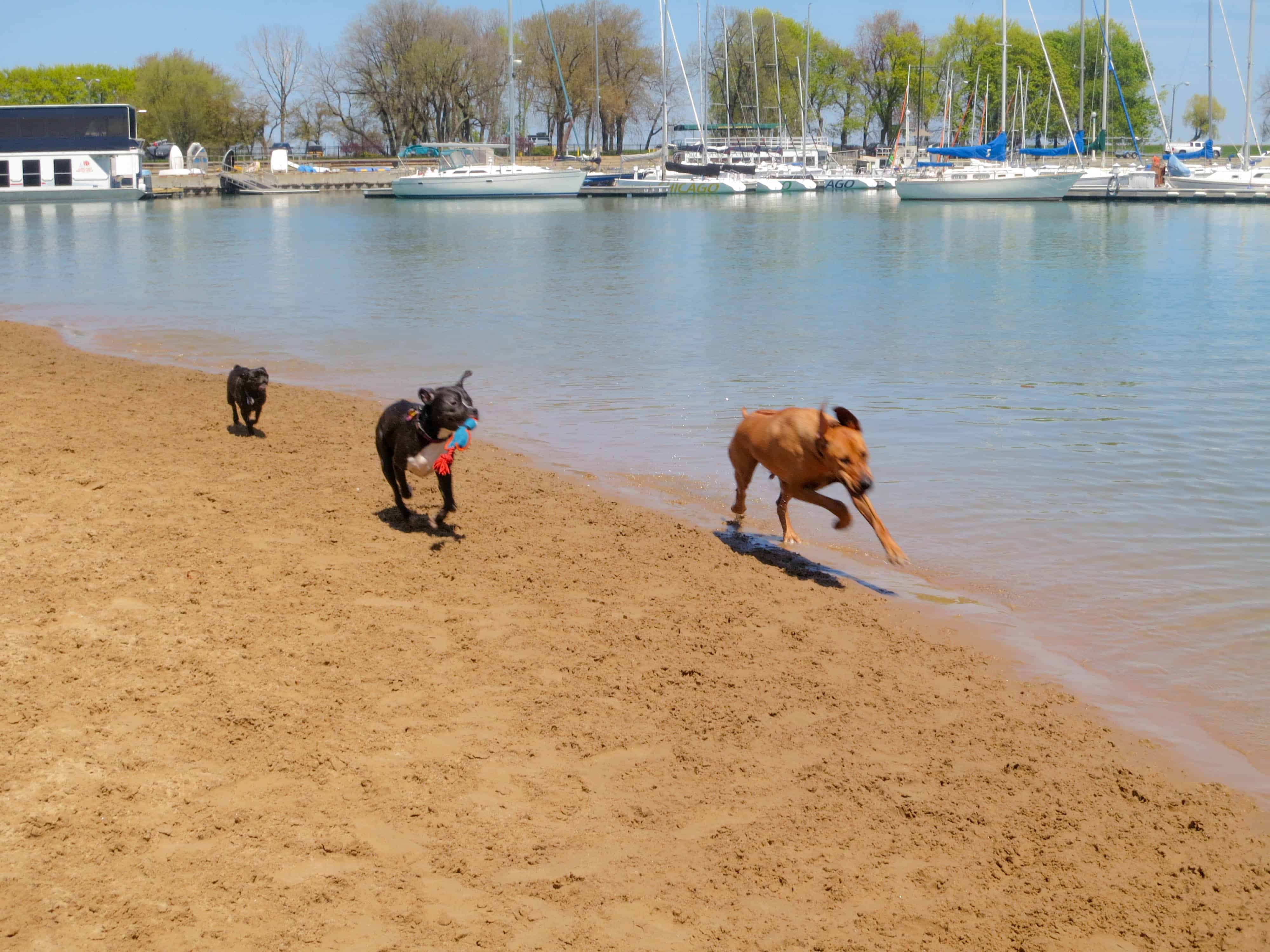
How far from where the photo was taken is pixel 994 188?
6888 centimetres

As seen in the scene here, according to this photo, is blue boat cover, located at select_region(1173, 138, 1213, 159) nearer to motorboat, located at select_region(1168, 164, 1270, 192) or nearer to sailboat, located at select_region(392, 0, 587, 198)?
motorboat, located at select_region(1168, 164, 1270, 192)

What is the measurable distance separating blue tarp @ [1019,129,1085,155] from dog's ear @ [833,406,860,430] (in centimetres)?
7069

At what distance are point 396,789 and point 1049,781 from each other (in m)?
2.52

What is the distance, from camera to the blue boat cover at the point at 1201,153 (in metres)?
73.4

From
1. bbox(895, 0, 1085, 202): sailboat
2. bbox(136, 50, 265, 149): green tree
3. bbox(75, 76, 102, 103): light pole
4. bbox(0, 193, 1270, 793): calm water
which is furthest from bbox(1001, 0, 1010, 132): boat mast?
bbox(75, 76, 102, 103): light pole

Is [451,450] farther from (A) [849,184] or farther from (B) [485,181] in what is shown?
(A) [849,184]

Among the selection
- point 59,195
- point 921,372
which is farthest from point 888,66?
point 921,372

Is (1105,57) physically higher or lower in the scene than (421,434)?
higher

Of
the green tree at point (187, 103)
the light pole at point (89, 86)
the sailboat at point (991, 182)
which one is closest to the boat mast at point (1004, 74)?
the sailboat at point (991, 182)

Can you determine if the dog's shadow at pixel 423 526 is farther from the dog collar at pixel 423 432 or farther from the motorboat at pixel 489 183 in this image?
the motorboat at pixel 489 183

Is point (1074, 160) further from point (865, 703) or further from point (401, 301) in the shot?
point (865, 703)

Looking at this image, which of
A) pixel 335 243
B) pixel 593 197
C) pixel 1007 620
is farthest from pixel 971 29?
pixel 1007 620

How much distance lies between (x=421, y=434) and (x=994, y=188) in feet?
223

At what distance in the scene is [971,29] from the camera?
110 m
